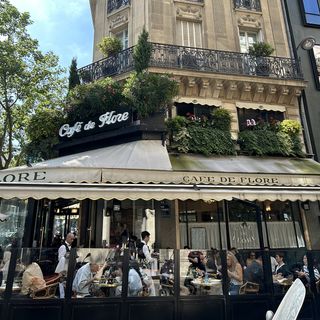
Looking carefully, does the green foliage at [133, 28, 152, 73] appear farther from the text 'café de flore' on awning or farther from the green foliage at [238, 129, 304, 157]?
the green foliage at [238, 129, 304, 157]

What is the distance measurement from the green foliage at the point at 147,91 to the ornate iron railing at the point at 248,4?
636 centimetres

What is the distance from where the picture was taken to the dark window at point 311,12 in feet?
44.7

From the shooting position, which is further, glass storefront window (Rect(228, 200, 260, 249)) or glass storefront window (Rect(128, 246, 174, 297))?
glass storefront window (Rect(228, 200, 260, 249))

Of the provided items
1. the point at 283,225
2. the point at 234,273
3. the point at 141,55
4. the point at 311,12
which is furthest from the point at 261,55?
the point at 234,273

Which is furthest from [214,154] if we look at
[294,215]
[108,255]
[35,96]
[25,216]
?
[35,96]

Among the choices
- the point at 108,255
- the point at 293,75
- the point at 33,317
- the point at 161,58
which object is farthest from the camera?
the point at 293,75

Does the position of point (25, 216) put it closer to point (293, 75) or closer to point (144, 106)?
point (144, 106)

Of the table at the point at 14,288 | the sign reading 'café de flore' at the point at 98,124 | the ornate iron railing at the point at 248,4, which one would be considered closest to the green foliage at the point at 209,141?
the sign reading 'café de flore' at the point at 98,124

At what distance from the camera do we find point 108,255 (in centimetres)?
511

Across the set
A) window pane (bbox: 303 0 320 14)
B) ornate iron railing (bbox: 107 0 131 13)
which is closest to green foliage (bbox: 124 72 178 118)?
ornate iron railing (bbox: 107 0 131 13)

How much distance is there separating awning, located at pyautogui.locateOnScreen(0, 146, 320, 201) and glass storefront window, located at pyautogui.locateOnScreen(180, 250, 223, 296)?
118 centimetres

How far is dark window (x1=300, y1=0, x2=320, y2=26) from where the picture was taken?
1363 centimetres

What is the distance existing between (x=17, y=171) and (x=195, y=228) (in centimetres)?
571

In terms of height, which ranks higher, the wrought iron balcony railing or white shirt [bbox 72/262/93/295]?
the wrought iron balcony railing
